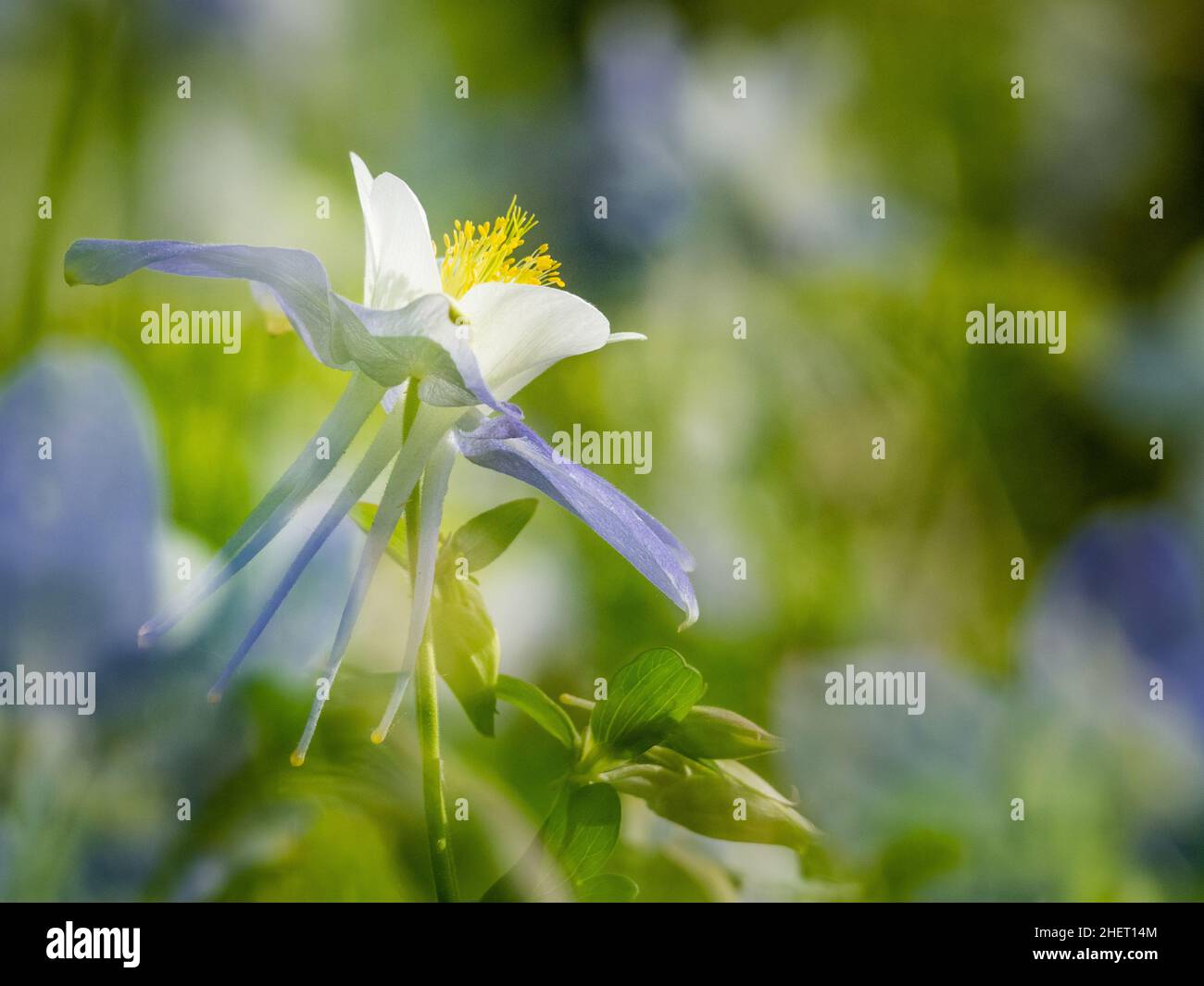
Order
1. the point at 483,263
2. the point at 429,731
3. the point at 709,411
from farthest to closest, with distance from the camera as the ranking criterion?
the point at 709,411 < the point at 483,263 < the point at 429,731

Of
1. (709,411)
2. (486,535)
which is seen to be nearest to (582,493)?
(486,535)

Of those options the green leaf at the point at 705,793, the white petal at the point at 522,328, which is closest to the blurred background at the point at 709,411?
the green leaf at the point at 705,793

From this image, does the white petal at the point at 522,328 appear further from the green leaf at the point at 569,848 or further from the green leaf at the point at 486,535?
the green leaf at the point at 569,848

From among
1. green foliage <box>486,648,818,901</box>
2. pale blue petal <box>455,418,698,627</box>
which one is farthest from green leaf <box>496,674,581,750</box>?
pale blue petal <box>455,418,698,627</box>

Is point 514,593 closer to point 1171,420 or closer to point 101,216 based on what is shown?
point 101,216

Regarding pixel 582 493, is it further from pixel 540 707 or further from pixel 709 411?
pixel 709 411
